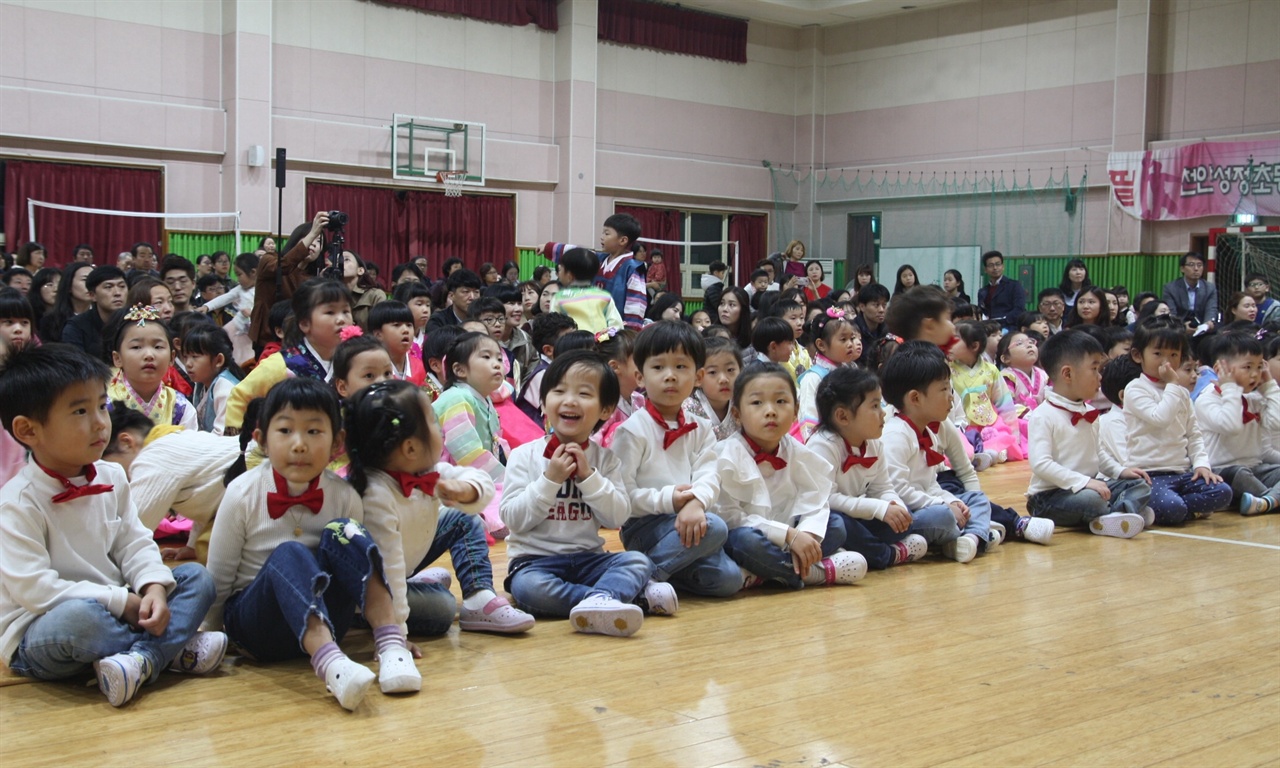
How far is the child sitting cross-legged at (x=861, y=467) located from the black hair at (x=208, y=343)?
90.0 inches

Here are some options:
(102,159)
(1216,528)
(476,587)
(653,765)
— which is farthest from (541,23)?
(653,765)

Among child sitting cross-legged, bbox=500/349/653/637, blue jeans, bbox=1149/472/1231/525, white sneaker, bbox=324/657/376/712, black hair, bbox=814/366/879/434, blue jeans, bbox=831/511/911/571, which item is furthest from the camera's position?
blue jeans, bbox=1149/472/1231/525

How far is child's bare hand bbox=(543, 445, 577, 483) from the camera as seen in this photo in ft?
9.82

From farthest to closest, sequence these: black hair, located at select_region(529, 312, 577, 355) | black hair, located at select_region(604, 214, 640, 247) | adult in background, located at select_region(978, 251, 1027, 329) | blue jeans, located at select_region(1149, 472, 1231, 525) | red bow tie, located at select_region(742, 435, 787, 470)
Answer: adult in background, located at select_region(978, 251, 1027, 329) < black hair, located at select_region(604, 214, 640, 247) < black hair, located at select_region(529, 312, 577, 355) < blue jeans, located at select_region(1149, 472, 1231, 525) < red bow tie, located at select_region(742, 435, 787, 470)

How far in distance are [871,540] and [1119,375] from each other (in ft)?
5.58

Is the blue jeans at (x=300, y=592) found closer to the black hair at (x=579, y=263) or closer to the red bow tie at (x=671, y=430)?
the red bow tie at (x=671, y=430)

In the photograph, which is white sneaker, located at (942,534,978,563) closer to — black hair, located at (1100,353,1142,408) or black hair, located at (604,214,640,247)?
black hair, located at (1100,353,1142,408)

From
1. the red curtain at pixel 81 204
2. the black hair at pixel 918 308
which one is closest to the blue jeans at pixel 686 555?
the black hair at pixel 918 308

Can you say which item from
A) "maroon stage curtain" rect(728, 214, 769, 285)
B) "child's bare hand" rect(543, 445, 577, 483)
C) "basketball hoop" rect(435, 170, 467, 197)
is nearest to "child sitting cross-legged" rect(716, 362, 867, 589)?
"child's bare hand" rect(543, 445, 577, 483)

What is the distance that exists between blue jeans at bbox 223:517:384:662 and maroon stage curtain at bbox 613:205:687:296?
12683 millimetres

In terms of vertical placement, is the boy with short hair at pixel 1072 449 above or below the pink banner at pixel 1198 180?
below

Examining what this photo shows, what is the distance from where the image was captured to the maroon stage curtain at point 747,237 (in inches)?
642

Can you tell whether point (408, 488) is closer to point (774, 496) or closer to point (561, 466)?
point (561, 466)

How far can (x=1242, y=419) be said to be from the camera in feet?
16.6
